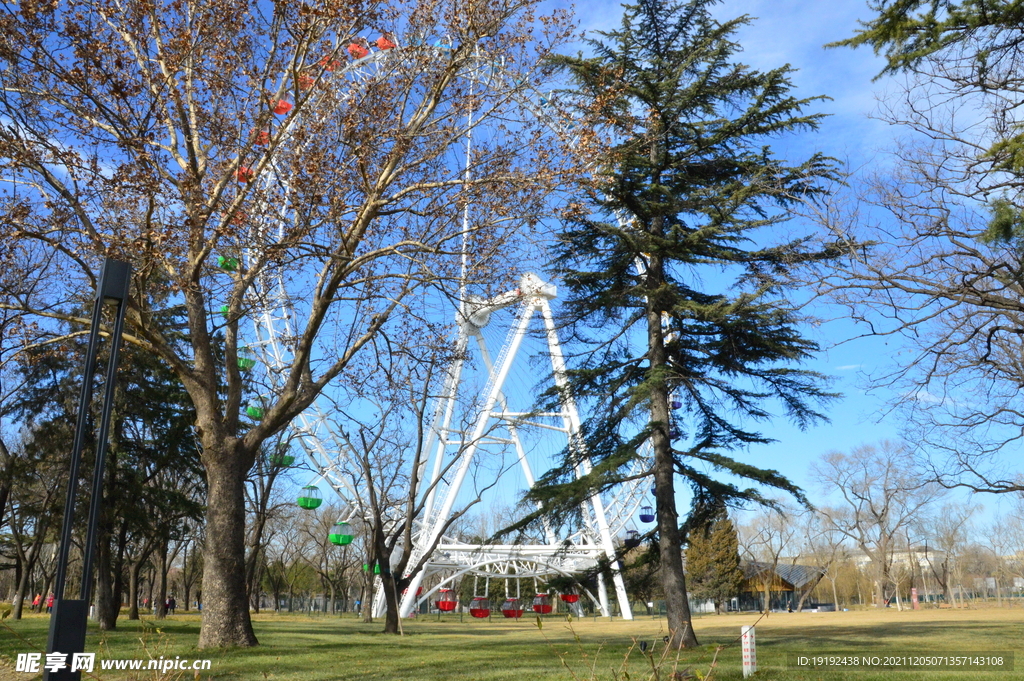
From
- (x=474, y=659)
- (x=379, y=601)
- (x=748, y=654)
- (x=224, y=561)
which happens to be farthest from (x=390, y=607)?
(x=379, y=601)

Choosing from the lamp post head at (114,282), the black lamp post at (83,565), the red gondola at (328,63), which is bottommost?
the black lamp post at (83,565)

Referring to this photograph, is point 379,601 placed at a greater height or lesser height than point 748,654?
lesser

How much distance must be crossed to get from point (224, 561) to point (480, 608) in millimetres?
33435

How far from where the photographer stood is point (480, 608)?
1692 inches

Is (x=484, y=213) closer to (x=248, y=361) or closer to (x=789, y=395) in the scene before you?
(x=789, y=395)

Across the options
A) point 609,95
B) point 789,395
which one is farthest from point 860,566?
point 609,95

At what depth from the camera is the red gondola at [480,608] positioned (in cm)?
4231

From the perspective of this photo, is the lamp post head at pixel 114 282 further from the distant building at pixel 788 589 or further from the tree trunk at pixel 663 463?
the distant building at pixel 788 589

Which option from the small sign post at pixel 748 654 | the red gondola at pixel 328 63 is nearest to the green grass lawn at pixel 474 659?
the small sign post at pixel 748 654

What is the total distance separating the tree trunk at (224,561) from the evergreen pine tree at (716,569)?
2900cm

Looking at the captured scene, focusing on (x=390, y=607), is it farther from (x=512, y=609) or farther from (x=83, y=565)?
(x=512, y=609)

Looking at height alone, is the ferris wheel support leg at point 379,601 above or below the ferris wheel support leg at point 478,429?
below

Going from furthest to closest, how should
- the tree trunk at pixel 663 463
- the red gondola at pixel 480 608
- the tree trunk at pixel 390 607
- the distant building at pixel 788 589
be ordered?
the distant building at pixel 788 589 → the red gondola at pixel 480 608 → the tree trunk at pixel 390 607 → the tree trunk at pixel 663 463

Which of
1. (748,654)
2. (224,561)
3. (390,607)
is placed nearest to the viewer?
(748,654)
